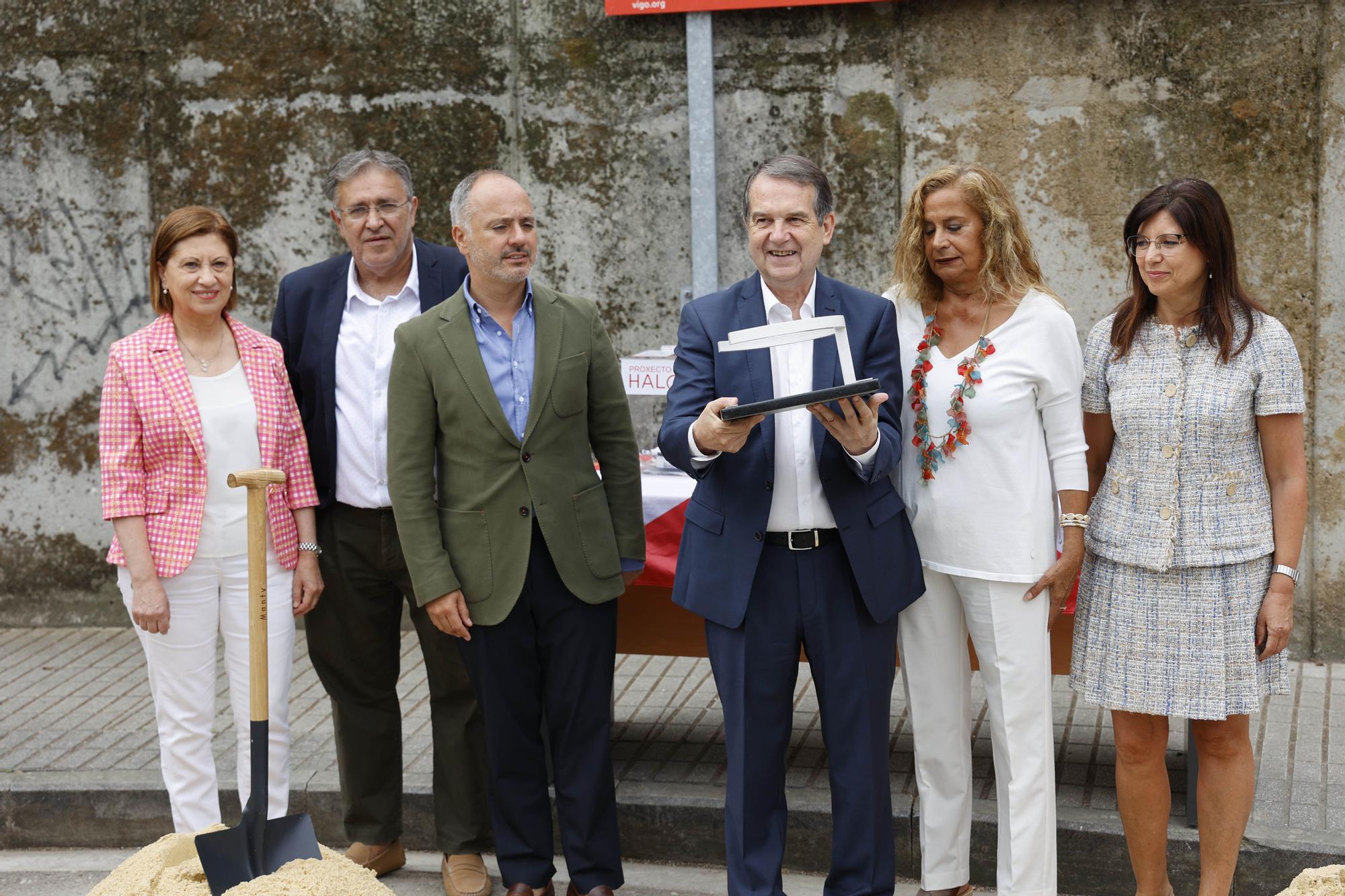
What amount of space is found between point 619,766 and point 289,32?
3852 millimetres

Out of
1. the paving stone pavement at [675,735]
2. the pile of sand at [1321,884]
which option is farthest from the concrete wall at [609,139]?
the pile of sand at [1321,884]

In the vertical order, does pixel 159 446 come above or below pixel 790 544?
above

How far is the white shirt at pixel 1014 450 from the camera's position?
3.31 meters

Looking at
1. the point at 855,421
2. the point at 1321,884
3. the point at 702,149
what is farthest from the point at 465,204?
the point at 702,149

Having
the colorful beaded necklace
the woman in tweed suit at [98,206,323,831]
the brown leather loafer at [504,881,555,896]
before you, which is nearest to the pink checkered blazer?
the woman in tweed suit at [98,206,323,831]

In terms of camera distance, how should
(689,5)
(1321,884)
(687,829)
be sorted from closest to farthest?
(1321,884), (687,829), (689,5)

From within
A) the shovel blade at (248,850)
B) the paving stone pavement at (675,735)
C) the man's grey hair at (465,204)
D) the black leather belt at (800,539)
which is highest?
the man's grey hair at (465,204)

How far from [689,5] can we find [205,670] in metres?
3.73

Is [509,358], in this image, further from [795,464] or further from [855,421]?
[855,421]

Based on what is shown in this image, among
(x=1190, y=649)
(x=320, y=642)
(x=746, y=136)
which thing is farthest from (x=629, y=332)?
Answer: (x=1190, y=649)

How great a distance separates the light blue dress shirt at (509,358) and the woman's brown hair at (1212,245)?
158 cm

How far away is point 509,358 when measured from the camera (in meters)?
3.62

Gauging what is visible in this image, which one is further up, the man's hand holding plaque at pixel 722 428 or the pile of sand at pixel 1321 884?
the man's hand holding plaque at pixel 722 428

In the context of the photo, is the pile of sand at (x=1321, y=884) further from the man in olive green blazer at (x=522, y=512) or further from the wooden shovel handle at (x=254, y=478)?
the wooden shovel handle at (x=254, y=478)
